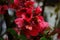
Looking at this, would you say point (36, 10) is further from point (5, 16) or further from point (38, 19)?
point (5, 16)

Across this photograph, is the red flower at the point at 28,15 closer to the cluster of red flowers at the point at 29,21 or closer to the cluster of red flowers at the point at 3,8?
the cluster of red flowers at the point at 29,21

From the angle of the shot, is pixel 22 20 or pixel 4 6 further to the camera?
pixel 4 6

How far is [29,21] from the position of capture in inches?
25.6

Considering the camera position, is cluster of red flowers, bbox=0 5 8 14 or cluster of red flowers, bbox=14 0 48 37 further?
cluster of red flowers, bbox=0 5 8 14

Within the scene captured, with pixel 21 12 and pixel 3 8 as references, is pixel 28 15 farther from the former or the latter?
pixel 3 8

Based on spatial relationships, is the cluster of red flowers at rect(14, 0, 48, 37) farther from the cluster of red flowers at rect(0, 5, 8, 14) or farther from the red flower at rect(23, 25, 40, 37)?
the cluster of red flowers at rect(0, 5, 8, 14)

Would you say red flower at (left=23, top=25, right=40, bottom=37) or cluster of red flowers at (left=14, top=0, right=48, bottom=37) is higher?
cluster of red flowers at (left=14, top=0, right=48, bottom=37)

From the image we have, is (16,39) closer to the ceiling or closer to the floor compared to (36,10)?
closer to the floor

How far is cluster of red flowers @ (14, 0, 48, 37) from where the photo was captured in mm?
655

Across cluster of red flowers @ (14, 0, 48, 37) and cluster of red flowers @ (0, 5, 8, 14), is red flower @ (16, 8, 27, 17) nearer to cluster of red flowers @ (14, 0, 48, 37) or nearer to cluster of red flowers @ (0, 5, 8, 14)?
cluster of red flowers @ (14, 0, 48, 37)

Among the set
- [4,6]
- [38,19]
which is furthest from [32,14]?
[4,6]

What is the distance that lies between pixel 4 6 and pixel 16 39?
0.51 ft

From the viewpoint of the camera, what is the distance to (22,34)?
0.68 m

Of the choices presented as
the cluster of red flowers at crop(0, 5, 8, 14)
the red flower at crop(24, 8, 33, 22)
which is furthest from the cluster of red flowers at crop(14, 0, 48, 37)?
the cluster of red flowers at crop(0, 5, 8, 14)
